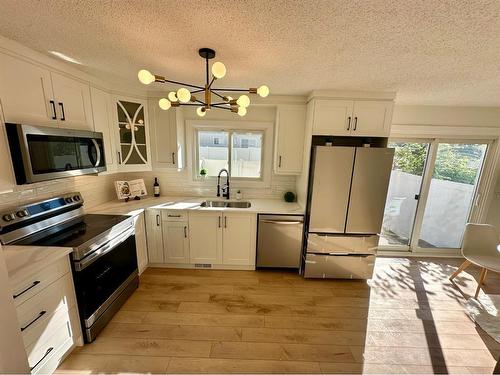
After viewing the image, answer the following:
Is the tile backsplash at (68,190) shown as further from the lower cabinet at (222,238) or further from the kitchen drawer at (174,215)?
the lower cabinet at (222,238)

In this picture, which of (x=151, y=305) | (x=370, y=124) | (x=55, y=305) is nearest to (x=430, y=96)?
(x=370, y=124)

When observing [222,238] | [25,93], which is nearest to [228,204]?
[222,238]

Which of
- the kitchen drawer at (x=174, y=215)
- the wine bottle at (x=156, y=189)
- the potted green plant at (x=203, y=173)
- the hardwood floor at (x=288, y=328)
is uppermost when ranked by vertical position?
the potted green plant at (x=203, y=173)

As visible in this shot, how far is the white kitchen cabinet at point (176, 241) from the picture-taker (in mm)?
2725


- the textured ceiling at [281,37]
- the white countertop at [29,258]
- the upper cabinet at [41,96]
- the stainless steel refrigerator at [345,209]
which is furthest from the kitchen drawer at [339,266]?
the upper cabinet at [41,96]

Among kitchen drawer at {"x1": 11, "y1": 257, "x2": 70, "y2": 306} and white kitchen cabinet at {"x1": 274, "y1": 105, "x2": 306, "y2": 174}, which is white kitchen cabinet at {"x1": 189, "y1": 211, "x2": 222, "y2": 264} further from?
kitchen drawer at {"x1": 11, "y1": 257, "x2": 70, "y2": 306}

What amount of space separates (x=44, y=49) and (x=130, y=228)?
168 centimetres

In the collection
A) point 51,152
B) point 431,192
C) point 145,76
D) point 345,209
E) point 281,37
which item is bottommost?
point 345,209

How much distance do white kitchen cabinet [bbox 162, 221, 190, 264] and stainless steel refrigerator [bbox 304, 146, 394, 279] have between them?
1608 mm

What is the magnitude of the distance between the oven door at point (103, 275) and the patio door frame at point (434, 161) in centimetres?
383

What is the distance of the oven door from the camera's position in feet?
5.48

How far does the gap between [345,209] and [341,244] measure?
0.47 m

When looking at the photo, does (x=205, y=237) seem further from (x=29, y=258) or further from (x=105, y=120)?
(x=105, y=120)

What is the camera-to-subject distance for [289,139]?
2.86 m
